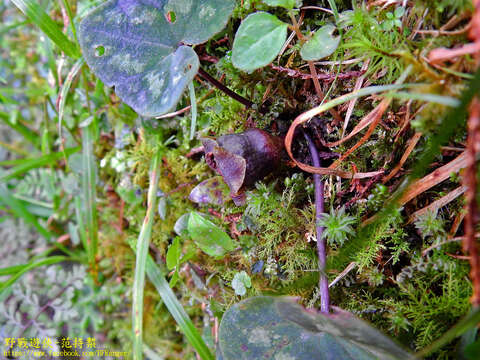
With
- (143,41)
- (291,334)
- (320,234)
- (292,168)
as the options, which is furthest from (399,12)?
(291,334)

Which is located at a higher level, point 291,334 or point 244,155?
point 244,155

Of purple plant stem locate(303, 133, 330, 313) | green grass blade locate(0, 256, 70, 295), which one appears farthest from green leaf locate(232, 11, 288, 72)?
green grass blade locate(0, 256, 70, 295)

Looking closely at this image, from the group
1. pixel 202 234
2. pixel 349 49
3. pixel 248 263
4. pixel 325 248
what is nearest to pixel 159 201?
pixel 202 234

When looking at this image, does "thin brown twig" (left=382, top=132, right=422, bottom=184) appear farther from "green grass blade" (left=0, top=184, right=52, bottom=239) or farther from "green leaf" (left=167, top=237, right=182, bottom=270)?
"green grass blade" (left=0, top=184, right=52, bottom=239)

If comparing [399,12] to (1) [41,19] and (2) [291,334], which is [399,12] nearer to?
(2) [291,334]

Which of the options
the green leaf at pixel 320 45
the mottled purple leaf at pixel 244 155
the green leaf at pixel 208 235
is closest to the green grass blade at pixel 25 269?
the green leaf at pixel 208 235

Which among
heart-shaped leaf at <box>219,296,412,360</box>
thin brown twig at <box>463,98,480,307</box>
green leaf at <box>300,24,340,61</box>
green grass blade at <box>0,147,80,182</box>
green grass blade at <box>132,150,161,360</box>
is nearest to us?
thin brown twig at <box>463,98,480,307</box>
